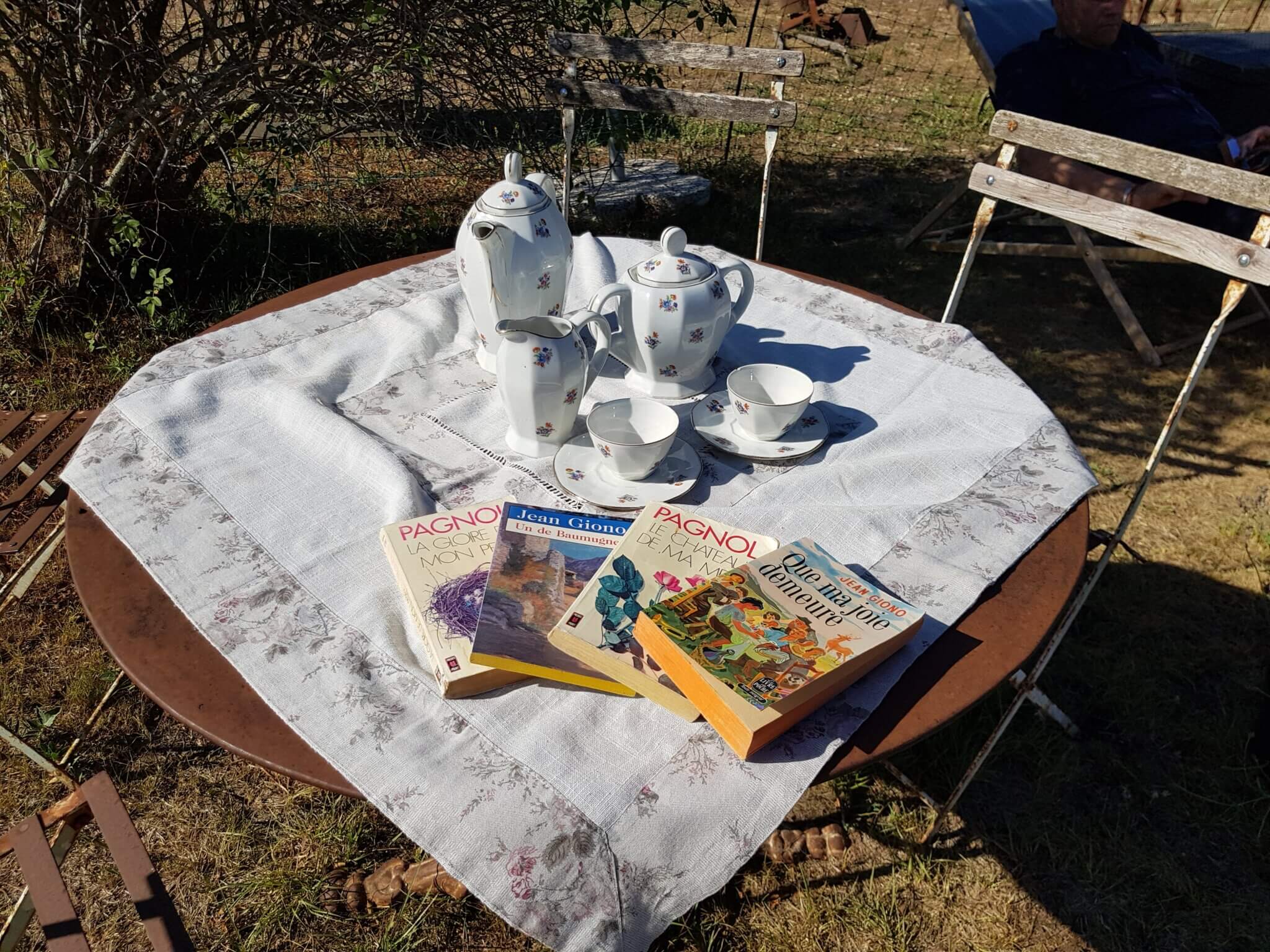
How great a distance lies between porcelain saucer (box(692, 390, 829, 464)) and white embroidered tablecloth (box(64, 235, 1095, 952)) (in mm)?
29

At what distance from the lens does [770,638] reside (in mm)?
1142

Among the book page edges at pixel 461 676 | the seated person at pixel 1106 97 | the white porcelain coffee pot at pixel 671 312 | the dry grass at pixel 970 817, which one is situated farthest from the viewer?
the seated person at pixel 1106 97

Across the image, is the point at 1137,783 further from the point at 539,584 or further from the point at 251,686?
the point at 251,686

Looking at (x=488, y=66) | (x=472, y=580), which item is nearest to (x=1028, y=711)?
(x=472, y=580)

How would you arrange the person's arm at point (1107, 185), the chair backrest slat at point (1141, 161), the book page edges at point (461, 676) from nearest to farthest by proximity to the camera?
the book page edges at point (461, 676)
the chair backrest slat at point (1141, 161)
the person's arm at point (1107, 185)

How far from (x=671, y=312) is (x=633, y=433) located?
0.28 metres

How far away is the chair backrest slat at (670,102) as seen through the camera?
2.46 meters

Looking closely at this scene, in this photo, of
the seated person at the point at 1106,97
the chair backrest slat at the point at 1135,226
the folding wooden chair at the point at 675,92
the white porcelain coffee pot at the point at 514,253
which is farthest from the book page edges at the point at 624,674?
the seated person at the point at 1106,97

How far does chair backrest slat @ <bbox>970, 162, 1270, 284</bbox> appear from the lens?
1569 mm

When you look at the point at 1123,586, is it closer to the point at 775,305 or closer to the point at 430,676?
the point at 775,305

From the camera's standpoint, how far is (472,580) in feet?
4.17

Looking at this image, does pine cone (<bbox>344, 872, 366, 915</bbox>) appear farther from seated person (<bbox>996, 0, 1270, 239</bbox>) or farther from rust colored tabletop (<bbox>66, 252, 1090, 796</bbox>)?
seated person (<bbox>996, 0, 1270, 239</bbox>)

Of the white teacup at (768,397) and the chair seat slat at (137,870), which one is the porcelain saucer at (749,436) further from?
the chair seat slat at (137,870)

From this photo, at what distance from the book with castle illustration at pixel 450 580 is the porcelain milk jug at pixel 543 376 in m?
0.18
